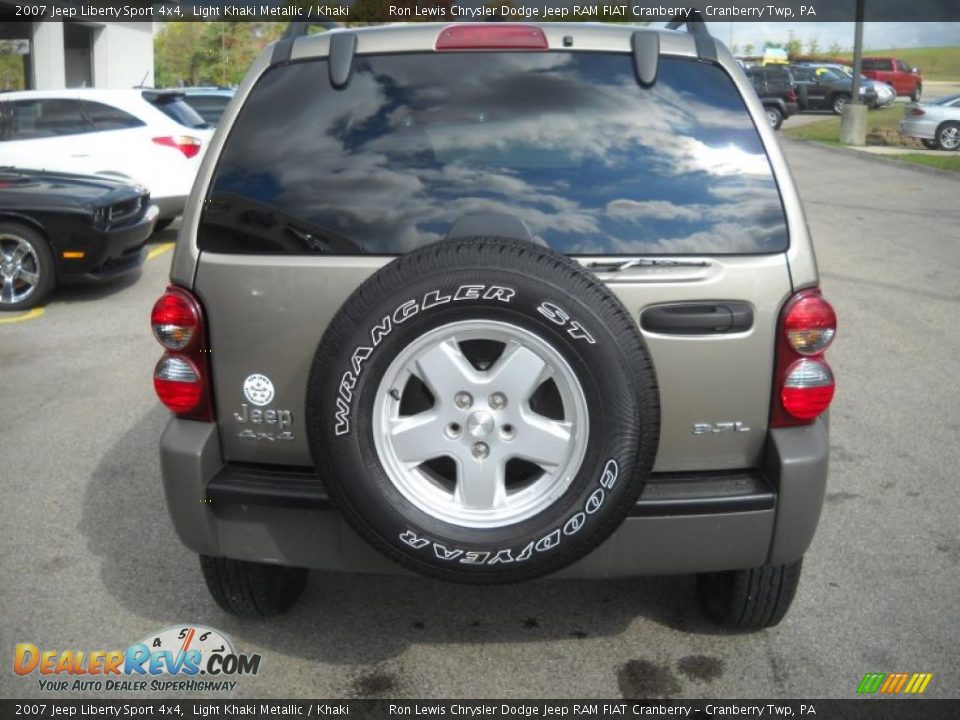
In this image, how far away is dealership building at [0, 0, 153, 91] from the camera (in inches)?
1057

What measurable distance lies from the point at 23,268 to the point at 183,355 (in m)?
6.50

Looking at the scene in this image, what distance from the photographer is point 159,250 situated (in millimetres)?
12242

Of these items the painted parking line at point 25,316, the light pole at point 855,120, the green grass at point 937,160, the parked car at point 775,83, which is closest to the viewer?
the painted parking line at point 25,316

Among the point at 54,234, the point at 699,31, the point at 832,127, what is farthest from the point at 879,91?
the point at 699,31

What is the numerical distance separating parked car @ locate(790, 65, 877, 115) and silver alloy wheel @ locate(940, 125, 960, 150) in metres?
14.8

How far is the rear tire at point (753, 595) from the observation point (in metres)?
3.54

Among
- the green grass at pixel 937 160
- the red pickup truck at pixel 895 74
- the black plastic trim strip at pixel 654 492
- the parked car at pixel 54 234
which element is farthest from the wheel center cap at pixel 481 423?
the red pickup truck at pixel 895 74

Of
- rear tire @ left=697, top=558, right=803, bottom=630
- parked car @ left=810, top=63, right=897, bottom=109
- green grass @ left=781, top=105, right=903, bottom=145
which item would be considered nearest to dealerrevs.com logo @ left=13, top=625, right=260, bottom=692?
rear tire @ left=697, top=558, right=803, bottom=630

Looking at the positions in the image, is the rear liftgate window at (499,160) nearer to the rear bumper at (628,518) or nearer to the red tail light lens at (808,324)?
the red tail light lens at (808,324)

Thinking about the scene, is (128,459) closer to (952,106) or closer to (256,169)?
(256,169)

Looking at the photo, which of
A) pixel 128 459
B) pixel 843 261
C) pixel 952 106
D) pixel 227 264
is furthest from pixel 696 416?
pixel 952 106

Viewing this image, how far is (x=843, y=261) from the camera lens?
11.2 meters

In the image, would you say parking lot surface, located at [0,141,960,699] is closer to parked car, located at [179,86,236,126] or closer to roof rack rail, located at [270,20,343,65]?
roof rack rail, located at [270,20,343,65]

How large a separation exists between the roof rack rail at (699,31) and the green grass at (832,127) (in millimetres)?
24545
